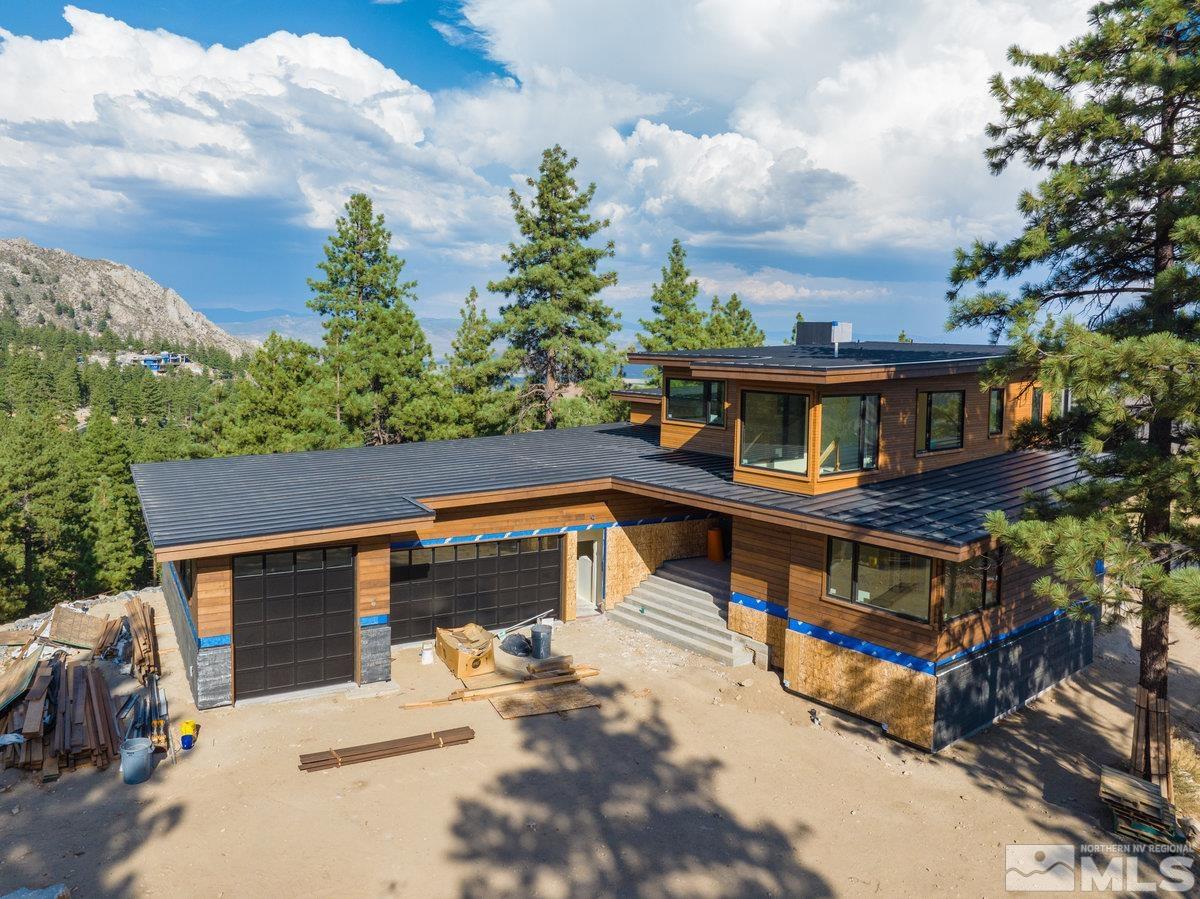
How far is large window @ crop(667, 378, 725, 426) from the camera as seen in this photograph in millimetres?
20938

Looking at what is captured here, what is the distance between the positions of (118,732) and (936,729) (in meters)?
13.6

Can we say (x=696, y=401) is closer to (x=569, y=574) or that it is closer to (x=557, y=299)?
(x=569, y=574)

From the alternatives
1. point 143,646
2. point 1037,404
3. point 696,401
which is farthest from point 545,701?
point 1037,404

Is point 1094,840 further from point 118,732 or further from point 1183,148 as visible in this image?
point 118,732

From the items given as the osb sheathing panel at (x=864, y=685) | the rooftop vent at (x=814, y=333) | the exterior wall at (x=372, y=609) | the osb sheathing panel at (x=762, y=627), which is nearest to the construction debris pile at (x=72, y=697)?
the exterior wall at (x=372, y=609)

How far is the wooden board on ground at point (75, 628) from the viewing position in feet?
53.8

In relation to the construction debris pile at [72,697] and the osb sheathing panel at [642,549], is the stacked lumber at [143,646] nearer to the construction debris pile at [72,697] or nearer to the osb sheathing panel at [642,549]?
the construction debris pile at [72,697]

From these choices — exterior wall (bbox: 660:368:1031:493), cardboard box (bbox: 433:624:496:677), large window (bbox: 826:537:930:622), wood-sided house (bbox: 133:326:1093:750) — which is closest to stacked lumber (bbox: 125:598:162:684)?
wood-sided house (bbox: 133:326:1093:750)

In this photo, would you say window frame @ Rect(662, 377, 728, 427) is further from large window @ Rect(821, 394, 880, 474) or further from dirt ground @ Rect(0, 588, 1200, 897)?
dirt ground @ Rect(0, 588, 1200, 897)

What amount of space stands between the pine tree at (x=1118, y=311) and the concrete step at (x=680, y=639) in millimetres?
6919

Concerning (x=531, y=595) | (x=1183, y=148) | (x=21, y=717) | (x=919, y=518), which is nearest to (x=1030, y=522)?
(x=919, y=518)

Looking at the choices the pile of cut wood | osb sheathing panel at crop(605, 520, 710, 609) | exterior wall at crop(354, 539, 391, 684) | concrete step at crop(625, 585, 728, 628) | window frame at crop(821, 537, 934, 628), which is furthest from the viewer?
osb sheathing panel at crop(605, 520, 710, 609)

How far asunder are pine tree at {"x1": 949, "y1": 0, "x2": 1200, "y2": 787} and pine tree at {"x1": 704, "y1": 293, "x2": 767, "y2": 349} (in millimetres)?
29496

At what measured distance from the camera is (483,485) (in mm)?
16422
